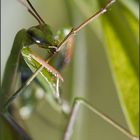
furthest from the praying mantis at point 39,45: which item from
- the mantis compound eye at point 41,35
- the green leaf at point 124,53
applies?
the green leaf at point 124,53

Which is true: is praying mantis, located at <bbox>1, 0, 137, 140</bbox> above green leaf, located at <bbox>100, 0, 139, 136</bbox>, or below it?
above

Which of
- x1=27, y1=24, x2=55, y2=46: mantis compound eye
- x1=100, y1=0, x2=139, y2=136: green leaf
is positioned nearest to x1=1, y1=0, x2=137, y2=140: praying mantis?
x1=27, y1=24, x2=55, y2=46: mantis compound eye

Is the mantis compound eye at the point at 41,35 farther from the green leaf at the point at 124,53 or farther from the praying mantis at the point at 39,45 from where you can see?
the green leaf at the point at 124,53

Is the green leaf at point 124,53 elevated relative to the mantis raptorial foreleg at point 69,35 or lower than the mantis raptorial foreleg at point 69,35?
lower

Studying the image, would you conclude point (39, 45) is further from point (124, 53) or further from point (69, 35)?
point (124, 53)

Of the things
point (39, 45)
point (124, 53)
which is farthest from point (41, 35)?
point (124, 53)

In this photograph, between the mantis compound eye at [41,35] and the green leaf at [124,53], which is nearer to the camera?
the mantis compound eye at [41,35]

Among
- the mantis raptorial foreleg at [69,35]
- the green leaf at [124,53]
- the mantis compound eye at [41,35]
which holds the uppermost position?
the mantis compound eye at [41,35]

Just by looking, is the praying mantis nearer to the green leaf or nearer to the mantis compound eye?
the mantis compound eye

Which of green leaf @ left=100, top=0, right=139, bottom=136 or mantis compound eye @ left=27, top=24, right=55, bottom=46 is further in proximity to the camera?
green leaf @ left=100, top=0, right=139, bottom=136

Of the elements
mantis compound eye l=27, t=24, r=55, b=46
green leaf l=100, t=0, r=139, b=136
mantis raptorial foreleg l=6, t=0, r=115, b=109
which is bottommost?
green leaf l=100, t=0, r=139, b=136

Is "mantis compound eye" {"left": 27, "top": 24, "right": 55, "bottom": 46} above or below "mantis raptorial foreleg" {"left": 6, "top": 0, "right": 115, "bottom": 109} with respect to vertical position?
above

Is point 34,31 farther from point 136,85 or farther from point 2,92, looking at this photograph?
point 136,85
